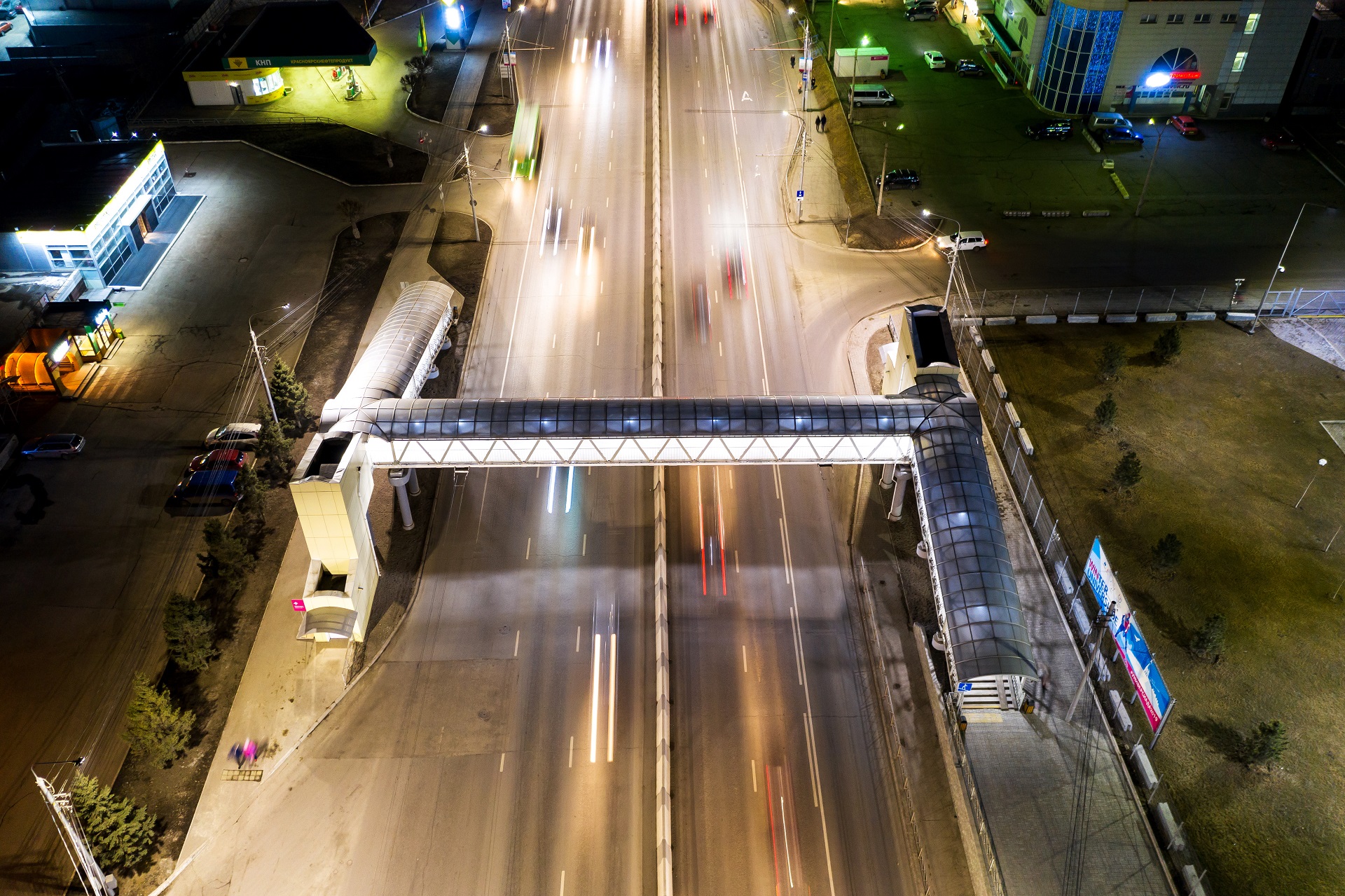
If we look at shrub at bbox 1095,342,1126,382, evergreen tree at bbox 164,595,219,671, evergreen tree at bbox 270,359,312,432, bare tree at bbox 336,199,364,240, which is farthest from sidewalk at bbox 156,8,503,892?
shrub at bbox 1095,342,1126,382

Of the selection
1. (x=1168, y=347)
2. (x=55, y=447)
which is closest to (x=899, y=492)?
(x=1168, y=347)

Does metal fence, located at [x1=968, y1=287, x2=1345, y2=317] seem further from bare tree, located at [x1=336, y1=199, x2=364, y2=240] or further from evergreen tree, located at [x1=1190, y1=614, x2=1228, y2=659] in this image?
bare tree, located at [x1=336, y1=199, x2=364, y2=240]

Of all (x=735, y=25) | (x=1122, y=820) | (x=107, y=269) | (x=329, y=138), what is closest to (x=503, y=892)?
(x=1122, y=820)

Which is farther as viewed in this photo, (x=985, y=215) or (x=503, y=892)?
(x=985, y=215)

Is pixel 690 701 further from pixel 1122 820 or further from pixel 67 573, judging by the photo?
pixel 67 573

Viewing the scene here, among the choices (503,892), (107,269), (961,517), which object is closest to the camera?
(503,892)
